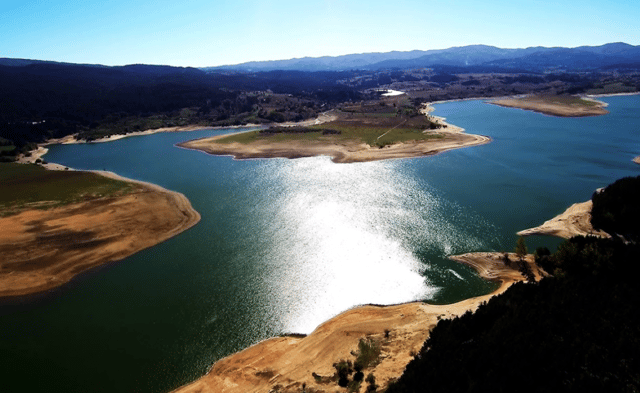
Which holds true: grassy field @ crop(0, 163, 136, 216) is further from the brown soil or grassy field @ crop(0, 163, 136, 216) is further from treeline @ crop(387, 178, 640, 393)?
treeline @ crop(387, 178, 640, 393)

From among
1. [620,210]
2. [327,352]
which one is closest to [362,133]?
[620,210]

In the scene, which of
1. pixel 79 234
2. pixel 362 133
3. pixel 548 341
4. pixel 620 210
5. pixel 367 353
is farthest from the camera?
pixel 362 133

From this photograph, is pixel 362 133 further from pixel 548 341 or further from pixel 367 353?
pixel 548 341

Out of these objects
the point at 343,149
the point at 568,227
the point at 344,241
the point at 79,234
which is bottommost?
the point at 344,241

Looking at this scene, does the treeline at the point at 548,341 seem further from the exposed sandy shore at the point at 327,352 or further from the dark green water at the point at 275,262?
the dark green water at the point at 275,262

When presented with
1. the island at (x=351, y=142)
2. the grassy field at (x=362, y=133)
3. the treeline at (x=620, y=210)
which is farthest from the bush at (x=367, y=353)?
the grassy field at (x=362, y=133)
